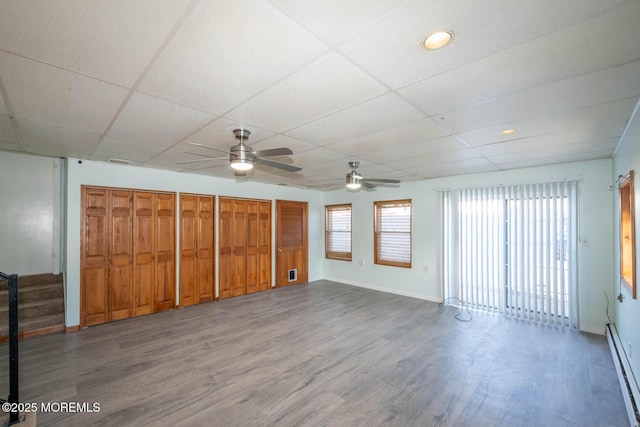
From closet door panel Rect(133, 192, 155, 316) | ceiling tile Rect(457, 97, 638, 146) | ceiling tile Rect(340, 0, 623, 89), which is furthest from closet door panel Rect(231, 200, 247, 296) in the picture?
ceiling tile Rect(340, 0, 623, 89)

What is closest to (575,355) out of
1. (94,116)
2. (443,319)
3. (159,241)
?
(443,319)

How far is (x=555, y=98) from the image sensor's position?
83.7 inches

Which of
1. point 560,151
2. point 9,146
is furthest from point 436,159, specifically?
point 9,146

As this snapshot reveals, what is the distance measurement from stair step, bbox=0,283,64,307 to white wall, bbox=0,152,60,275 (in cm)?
30

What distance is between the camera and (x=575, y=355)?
11.0ft

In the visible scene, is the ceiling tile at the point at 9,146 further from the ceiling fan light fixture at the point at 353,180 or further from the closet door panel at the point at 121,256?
the ceiling fan light fixture at the point at 353,180

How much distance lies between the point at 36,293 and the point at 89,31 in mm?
4736

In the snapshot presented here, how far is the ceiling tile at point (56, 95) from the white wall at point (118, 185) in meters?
1.90

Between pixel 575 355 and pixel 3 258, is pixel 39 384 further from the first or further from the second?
pixel 575 355

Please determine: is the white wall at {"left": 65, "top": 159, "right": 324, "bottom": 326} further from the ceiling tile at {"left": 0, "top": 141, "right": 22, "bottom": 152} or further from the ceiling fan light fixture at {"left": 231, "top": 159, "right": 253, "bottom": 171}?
the ceiling fan light fixture at {"left": 231, "top": 159, "right": 253, "bottom": 171}

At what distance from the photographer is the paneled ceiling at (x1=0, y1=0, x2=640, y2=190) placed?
1293mm

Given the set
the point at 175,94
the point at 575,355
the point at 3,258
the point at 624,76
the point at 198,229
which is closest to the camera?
the point at 624,76

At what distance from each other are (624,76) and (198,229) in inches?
232

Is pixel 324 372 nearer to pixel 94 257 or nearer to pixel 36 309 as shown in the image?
pixel 94 257
